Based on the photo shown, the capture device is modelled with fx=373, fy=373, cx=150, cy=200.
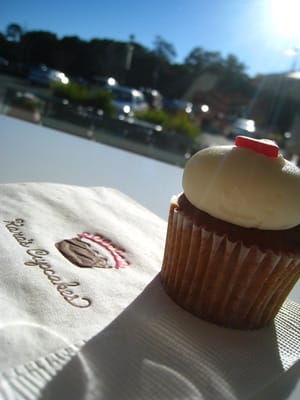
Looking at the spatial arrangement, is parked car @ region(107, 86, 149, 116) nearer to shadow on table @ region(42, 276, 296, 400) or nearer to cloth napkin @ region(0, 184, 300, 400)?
cloth napkin @ region(0, 184, 300, 400)

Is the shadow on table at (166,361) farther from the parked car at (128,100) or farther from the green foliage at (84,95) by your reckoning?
the parked car at (128,100)

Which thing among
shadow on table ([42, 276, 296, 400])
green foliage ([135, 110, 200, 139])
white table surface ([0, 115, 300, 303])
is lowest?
shadow on table ([42, 276, 296, 400])

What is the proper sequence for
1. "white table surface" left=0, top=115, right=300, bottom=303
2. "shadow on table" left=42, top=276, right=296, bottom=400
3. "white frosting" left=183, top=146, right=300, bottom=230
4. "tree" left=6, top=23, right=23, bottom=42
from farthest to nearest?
1. "tree" left=6, top=23, right=23, bottom=42
2. "white table surface" left=0, top=115, right=300, bottom=303
3. "white frosting" left=183, top=146, right=300, bottom=230
4. "shadow on table" left=42, top=276, right=296, bottom=400

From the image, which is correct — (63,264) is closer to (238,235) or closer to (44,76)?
(238,235)

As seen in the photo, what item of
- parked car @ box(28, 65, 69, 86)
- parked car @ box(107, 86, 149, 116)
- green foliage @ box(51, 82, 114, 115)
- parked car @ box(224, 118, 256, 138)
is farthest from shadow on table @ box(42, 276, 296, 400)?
parked car @ box(107, 86, 149, 116)

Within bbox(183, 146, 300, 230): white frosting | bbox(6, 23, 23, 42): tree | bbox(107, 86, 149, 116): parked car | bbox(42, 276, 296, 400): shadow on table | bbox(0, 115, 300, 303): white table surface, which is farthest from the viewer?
bbox(107, 86, 149, 116): parked car

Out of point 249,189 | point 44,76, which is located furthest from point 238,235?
point 44,76
